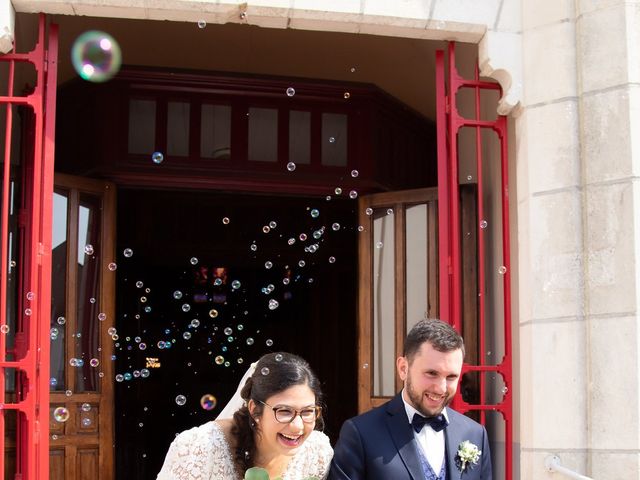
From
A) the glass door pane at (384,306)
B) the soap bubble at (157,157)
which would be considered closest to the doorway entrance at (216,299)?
the glass door pane at (384,306)

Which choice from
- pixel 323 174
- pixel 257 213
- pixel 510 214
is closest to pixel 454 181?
pixel 510 214

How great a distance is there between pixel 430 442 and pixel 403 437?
0.37 ft

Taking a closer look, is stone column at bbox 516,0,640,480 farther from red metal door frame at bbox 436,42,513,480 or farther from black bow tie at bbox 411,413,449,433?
black bow tie at bbox 411,413,449,433

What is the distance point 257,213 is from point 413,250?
138 inches

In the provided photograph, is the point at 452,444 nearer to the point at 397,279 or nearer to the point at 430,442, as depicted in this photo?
the point at 430,442

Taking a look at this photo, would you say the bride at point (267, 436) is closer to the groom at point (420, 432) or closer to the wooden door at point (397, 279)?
the groom at point (420, 432)

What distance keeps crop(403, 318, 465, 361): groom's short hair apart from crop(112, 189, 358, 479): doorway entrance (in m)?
5.51

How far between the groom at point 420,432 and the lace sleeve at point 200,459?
396 millimetres

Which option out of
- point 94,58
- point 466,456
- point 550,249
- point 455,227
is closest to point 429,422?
point 466,456

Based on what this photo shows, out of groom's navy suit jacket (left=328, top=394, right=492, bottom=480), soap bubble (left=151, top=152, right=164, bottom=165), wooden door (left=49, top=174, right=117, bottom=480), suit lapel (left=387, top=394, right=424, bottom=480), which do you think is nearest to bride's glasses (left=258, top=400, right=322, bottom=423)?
groom's navy suit jacket (left=328, top=394, right=492, bottom=480)

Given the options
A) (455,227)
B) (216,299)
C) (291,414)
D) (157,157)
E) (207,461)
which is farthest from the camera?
(216,299)

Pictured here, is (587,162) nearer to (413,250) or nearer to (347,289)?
(413,250)

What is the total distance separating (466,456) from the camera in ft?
10.3

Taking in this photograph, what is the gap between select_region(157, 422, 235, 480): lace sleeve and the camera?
3268mm
